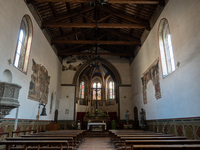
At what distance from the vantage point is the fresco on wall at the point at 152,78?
912 centimetres

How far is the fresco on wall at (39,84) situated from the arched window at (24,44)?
2.58 feet

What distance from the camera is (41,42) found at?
10648mm

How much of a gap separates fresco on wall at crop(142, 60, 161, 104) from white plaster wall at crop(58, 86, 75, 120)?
24.7 feet

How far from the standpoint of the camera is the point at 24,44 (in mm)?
8531

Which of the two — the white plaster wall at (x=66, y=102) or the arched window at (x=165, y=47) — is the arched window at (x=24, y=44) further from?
the white plaster wall at (x=66, y=102)

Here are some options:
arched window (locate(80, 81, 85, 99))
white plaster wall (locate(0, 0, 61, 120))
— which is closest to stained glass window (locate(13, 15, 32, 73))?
white plaster wall (locate(0, 0, 61, 120))

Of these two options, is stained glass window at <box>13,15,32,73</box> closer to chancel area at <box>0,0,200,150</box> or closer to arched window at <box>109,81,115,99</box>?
chancel area at <box>0,0,200,150</box>

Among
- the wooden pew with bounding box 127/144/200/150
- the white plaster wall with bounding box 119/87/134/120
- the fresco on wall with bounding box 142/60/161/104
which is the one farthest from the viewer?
the white plaster wall with bounding box 119/87/134/120

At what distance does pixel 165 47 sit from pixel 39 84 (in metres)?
8.01

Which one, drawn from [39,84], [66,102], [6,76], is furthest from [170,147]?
[66,102]

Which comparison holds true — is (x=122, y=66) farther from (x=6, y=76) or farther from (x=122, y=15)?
(x=6, y=76)

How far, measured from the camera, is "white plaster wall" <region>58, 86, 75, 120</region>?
51.0ft

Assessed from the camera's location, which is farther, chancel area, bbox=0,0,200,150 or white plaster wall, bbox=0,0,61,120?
white plaster wall, bbox=0,0,61,120

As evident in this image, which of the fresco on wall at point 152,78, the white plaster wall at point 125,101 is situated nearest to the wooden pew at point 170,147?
the fresco on wall at point 152,78
